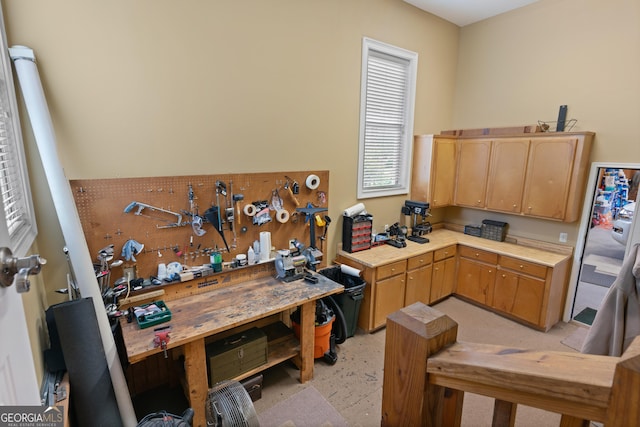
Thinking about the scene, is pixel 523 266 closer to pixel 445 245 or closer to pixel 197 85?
pixel 445 245

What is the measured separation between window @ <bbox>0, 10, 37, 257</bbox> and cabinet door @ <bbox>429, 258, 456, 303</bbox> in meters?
3.89

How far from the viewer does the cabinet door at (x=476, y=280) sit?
12.9 feet

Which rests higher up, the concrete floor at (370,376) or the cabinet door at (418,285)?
the cabinet door at (418,285)

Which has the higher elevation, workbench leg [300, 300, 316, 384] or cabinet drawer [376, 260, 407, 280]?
cabinet drawer [376, 260, 407, 280]

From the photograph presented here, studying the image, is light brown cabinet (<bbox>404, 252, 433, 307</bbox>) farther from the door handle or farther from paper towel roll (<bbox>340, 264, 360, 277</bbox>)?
the door handle

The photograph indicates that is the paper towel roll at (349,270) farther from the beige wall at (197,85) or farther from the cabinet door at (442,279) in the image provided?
the cabinet door at (442,279)

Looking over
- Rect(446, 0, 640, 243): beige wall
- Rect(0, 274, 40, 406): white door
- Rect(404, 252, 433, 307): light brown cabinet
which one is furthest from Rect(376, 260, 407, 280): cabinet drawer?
Rect(0, 274, 40, 406): white door

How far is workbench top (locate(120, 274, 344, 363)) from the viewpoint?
1954 millimetres

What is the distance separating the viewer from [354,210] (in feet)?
12.0

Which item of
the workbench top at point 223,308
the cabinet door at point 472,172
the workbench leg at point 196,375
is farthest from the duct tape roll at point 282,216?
the cabinet door at point 472,172

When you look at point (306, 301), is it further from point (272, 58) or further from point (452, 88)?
point (452, 88)

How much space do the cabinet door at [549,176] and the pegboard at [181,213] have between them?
266 centimetres

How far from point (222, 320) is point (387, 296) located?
198 cm

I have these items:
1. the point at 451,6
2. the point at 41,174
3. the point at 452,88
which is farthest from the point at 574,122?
the point at 41,174
